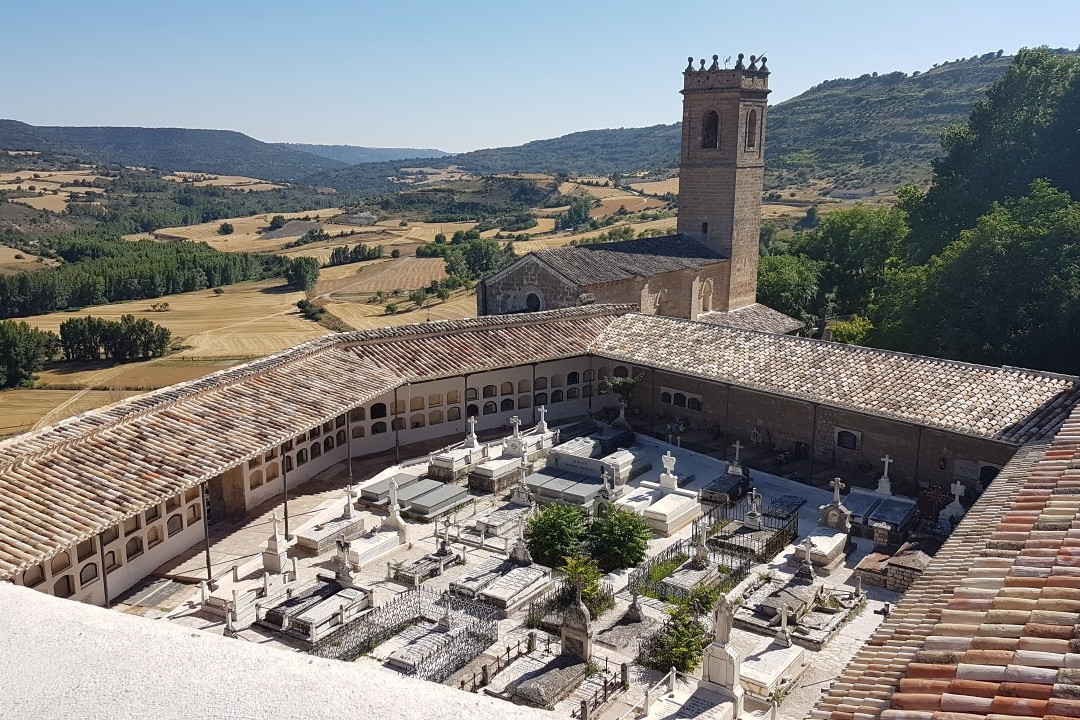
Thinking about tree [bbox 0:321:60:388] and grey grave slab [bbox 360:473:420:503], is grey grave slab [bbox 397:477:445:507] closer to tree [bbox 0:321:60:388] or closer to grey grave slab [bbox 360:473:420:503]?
grey grave slab [bbox 360:473:420:503]

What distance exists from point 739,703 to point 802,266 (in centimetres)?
3626

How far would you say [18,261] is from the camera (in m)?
107


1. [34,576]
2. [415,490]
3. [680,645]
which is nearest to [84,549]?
[34,576]

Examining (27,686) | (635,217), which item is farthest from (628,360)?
(635,217)

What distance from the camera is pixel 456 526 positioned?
2166 cm

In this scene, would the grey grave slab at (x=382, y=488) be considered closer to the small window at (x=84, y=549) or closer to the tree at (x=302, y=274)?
the small window at (x=84, y=549)

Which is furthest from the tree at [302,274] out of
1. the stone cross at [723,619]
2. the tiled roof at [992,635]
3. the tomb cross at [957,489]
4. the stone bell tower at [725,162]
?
the tiled roof at [992,635]

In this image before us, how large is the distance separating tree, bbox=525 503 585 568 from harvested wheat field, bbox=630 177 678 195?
160 metres

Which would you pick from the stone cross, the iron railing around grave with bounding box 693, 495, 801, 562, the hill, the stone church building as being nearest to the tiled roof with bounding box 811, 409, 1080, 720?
the stone cross

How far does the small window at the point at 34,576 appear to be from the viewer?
50.4ft

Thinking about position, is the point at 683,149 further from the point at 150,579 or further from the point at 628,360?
the point at 150,579

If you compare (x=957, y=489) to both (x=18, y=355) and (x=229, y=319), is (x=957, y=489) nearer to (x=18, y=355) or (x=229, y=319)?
(x=18, y=355)

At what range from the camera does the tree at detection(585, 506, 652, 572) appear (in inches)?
766

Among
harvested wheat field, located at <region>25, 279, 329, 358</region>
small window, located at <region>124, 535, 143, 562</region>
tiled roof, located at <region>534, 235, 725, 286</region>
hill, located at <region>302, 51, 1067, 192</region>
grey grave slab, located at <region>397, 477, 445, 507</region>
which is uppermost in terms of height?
hill, located at <region>302, 51, 1067, 192</region>
